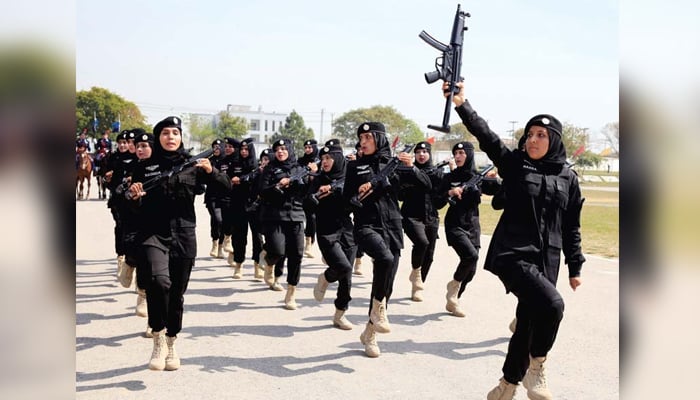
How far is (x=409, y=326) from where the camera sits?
7902mm

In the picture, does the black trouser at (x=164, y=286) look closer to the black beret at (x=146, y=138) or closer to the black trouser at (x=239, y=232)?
the black beret at (x=146, y=138)

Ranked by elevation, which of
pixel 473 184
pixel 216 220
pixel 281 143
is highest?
pixel 281 143

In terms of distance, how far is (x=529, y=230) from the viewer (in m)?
5.12

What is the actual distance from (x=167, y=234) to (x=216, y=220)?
22.4ft

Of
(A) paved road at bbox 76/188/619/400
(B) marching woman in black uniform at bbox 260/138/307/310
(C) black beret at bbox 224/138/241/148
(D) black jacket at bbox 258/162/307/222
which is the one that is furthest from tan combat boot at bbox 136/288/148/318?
(C) black beret at bbox 224/138/241/148

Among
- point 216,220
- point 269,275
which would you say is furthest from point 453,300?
point 216,220

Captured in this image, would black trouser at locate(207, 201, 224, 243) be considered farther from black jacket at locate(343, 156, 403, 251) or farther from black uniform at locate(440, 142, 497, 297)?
black jacket at locate(343, 156, 403, 251)

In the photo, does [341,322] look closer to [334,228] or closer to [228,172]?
[334,228]

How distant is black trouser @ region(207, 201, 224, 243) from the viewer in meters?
12.5

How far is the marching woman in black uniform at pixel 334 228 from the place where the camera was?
305 inches

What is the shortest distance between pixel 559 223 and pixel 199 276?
290 inches

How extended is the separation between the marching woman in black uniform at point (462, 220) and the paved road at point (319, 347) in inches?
15.6

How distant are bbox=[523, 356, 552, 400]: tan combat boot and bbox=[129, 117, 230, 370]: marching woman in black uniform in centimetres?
A: 307
